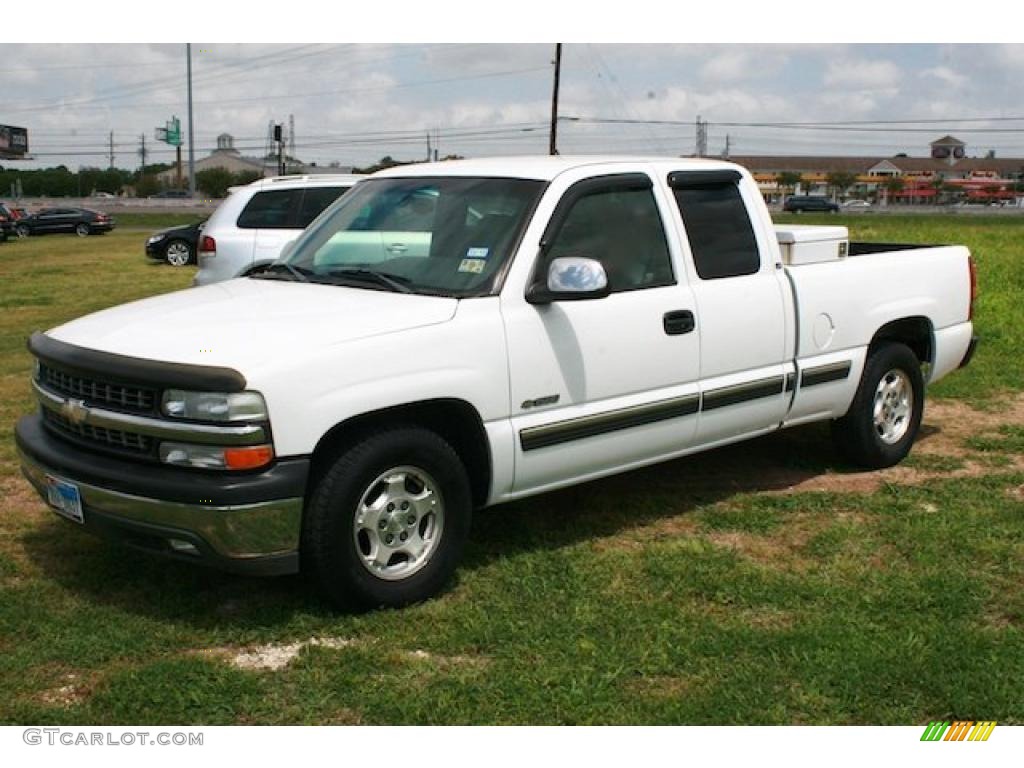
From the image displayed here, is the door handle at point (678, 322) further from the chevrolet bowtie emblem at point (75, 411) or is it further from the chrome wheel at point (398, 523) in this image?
the chevrolet bowtie emblem at point (75, 411)

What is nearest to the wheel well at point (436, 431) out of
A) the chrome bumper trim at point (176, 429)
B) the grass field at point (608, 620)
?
the chrome bumper trim at point (176, 429)

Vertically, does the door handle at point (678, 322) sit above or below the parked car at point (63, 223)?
below

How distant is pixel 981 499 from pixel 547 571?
2672 mm

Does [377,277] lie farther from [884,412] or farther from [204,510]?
[884,412]

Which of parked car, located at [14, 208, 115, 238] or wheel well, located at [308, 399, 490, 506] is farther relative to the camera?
parked car, located at [14, 208, 115, 238]

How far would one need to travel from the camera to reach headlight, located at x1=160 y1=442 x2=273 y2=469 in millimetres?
4090

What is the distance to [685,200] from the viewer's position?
5707mm

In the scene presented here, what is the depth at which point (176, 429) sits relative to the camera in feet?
13.5

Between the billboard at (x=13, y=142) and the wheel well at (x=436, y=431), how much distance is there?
107395mm

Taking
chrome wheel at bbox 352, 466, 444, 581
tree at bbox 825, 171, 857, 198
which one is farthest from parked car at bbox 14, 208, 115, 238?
tree at bbox 825, 171, 857, 198

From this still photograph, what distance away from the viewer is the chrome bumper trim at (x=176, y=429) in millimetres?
4066

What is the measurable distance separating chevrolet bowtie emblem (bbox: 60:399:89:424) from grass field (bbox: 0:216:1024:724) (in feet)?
2.60

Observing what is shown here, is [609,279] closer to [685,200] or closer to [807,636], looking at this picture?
[685,200]

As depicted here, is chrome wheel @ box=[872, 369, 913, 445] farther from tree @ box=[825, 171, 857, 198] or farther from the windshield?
tree @ box=[825, 171, 857, 198]
